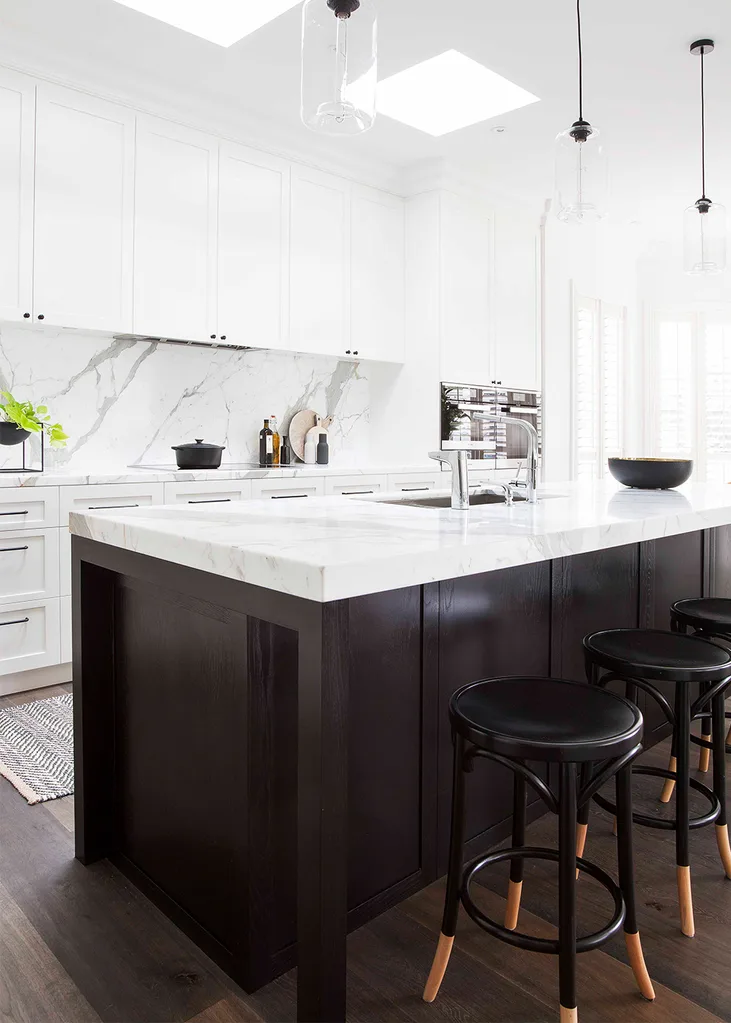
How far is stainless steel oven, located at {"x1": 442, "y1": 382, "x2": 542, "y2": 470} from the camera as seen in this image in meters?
5.12

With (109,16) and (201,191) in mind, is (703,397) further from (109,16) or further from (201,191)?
(109,16)

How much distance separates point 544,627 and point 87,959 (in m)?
1.33

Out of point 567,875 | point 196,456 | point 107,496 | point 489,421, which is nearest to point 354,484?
point 196,456

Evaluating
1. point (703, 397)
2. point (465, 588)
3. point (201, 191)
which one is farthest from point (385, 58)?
point (703, 397)

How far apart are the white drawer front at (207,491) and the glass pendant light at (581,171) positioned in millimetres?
1948

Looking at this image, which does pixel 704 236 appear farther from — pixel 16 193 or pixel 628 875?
pixel 16 193

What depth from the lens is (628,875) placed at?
1408mm

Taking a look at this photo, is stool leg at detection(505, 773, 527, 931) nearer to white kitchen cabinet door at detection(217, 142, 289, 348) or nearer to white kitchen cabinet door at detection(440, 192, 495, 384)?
white kitchen cabinet door at detection(217, 142, 289, 348)

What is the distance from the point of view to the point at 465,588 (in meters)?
1.83

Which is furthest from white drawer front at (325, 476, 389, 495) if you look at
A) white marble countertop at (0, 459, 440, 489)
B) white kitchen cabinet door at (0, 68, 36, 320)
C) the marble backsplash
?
white kitchen cabinet door at (0, 68, 36, 320)

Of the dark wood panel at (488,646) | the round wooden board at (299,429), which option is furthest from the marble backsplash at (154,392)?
the dark wood panel at (488,646)

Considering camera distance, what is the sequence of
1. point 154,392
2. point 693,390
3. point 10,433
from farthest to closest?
point 693,390
point 154,392
point 10,433

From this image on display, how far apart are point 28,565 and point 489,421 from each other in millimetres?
3002

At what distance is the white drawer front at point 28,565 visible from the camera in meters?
3.11
